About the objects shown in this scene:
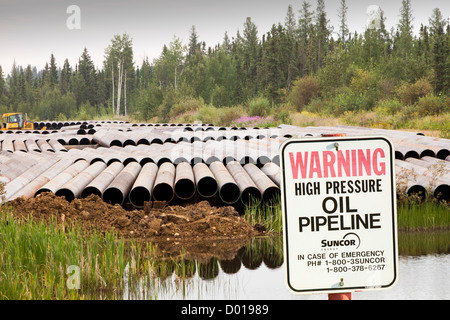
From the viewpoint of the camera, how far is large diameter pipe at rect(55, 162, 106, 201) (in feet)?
32.9

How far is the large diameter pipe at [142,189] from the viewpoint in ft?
33.2

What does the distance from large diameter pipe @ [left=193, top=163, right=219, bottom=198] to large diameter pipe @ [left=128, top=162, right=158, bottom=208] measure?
1.02m

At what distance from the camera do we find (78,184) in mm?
10375

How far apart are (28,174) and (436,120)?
73.5 feet

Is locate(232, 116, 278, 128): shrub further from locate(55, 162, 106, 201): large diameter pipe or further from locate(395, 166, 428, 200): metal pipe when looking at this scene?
locate(395, 166, 428, 200): metal pipe

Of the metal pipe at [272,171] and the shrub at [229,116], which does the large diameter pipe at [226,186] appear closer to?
the metal pipe at [272,171]

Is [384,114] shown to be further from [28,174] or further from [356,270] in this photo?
[356,270]

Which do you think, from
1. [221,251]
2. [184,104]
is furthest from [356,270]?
[184,104]

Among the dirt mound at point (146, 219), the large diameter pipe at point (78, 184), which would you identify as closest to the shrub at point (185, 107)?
the large diameter pipe at point (78, 184)

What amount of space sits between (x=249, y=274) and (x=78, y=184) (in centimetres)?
502

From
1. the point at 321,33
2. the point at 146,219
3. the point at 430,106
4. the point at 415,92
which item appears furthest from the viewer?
the point at 321,33

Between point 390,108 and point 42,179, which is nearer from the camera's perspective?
point 42,179

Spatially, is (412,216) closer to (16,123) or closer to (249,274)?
(249,274)

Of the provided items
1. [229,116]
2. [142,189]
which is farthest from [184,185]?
[229,116]
